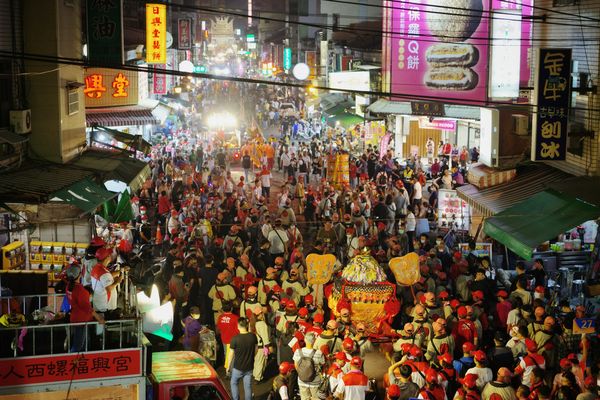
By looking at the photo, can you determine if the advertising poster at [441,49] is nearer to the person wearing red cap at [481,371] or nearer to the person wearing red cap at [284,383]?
the person wearing red cap at [481,371]

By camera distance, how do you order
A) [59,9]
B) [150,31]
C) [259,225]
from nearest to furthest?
[59,9] < [259,225] < [150,31]

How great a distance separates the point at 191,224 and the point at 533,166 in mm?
8441

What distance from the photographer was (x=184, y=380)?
1012 cm

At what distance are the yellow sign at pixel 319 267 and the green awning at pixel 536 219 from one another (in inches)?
119

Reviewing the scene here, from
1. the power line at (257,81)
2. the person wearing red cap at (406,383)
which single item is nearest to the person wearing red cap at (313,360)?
the person wearing red cap at (406,383)

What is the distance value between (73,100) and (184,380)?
11.8m

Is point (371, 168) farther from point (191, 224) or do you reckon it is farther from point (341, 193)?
point (191, 224)

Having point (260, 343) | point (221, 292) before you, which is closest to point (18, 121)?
point (221, 292)

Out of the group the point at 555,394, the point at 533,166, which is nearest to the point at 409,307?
the point at 555,394

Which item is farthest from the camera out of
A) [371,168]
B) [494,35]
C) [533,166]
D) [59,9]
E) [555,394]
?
[371,168]

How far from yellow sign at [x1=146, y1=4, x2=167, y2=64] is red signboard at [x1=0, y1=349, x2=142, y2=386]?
21.1 m

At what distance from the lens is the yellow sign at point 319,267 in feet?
52.6

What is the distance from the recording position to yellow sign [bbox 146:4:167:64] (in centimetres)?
2944

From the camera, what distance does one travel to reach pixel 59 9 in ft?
62.0
